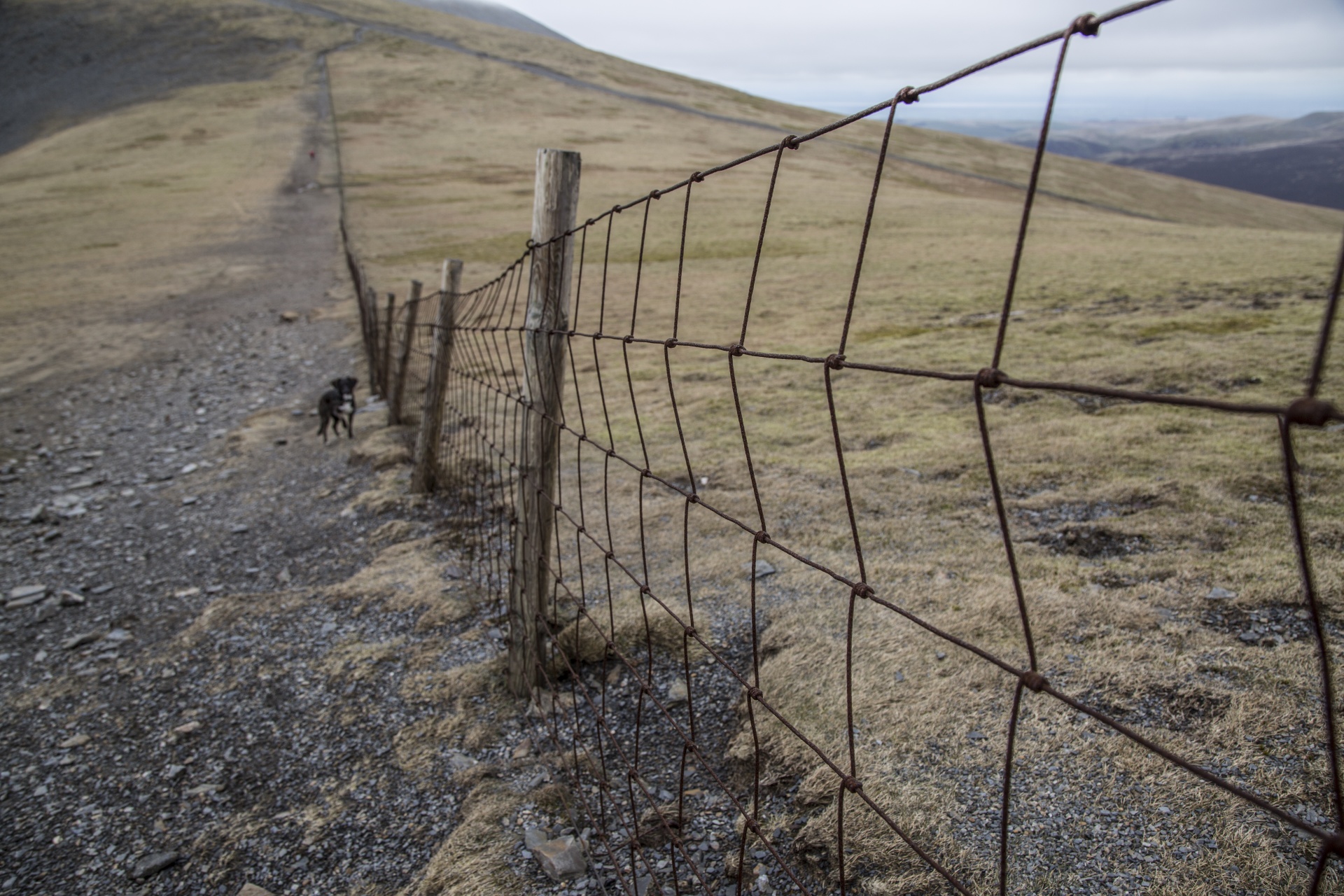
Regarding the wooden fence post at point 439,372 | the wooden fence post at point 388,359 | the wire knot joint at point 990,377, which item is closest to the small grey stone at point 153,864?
the wooden fence post at point 439,372

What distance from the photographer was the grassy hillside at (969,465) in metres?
2.61

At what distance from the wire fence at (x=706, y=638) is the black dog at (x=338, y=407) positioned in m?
2.15

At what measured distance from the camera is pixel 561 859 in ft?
8.96

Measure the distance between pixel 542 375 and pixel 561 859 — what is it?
6.41 ft

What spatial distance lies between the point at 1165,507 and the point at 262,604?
564cm

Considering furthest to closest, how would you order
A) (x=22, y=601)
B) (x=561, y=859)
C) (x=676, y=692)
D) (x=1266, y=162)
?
(x=1266, y=162) < (x=22, y=601) < (x=676, y=692) < (x=561, y=859)

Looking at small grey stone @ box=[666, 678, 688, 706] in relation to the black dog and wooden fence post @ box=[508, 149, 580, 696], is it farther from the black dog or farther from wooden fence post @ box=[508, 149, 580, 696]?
the black dog

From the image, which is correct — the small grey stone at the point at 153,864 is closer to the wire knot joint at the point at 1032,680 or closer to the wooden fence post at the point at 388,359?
the wire knot joint at the point at 1032,680

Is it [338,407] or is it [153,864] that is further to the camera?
[338,407]

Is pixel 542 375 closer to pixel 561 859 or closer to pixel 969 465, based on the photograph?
pixel 561 859

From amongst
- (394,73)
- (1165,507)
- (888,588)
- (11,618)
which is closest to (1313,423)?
(888,588)

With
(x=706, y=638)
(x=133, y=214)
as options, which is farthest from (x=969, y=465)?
(x=133, y=214)

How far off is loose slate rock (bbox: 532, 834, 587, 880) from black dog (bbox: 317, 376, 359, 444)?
626 cm

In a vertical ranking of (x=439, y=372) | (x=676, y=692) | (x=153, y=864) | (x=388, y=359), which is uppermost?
(x=439, y=372)
